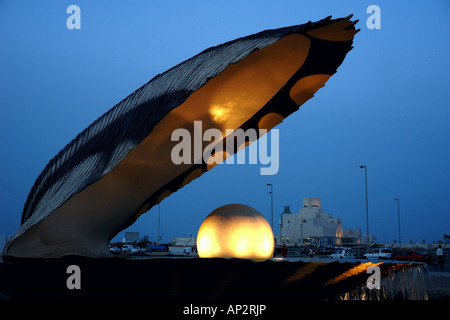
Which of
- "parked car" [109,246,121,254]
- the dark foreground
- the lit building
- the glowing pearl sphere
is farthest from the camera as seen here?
the lit building

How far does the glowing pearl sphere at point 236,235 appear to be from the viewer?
40.8ft

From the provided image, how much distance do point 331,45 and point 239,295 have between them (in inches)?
289

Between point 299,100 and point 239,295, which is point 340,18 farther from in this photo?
point 239,295

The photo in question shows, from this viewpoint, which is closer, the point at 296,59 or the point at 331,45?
the point at 331,45

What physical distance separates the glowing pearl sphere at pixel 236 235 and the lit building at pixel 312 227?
8864cm

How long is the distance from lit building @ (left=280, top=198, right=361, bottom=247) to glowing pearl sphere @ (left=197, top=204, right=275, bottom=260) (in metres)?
88.6

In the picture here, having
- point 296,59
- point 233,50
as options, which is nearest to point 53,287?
point 233,50

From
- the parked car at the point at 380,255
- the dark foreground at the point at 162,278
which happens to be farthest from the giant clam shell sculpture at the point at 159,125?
the parked car at the point at 380,255

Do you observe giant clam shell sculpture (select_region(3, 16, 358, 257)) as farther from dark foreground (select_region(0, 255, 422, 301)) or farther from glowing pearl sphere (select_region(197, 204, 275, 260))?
glowing pearl sphere (select_region(197, 204, 275, 260))

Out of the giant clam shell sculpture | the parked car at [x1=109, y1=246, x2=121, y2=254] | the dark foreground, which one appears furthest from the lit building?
the dark foreground

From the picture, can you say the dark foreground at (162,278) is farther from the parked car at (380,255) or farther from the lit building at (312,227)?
the lit building at (312,227)

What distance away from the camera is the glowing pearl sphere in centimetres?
1242

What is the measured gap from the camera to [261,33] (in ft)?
42.2

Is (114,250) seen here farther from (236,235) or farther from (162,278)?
(162,278)
